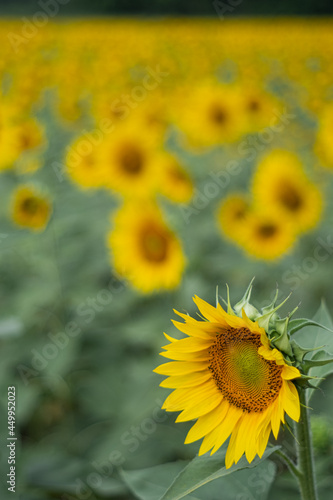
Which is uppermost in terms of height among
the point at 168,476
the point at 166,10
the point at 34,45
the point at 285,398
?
the point at 285,398

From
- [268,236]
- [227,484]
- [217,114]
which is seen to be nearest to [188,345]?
[227,484]

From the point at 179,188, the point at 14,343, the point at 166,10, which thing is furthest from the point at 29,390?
the point at 166,10

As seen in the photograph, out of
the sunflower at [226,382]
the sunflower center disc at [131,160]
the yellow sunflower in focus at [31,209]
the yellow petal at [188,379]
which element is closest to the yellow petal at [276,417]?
the sunflower at [226,382]

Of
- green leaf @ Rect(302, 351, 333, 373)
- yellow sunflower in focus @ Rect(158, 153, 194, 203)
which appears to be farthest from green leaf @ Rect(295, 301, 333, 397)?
yellow sunflower in focus @ Rect(158, 153, 194, 203)

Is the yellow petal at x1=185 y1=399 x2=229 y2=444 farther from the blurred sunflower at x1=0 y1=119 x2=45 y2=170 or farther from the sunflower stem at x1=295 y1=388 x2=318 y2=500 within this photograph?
the blurred sunflower at x1=0 y1=119 x2=45 y2=170

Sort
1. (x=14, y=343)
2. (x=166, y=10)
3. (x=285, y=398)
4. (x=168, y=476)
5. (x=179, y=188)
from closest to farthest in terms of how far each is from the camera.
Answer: (x=285, y=398), (x=168, y=476), (x=14, y=343), (x=179, y=188), (x=166, y=10)

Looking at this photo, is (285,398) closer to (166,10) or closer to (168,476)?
(168,476)
